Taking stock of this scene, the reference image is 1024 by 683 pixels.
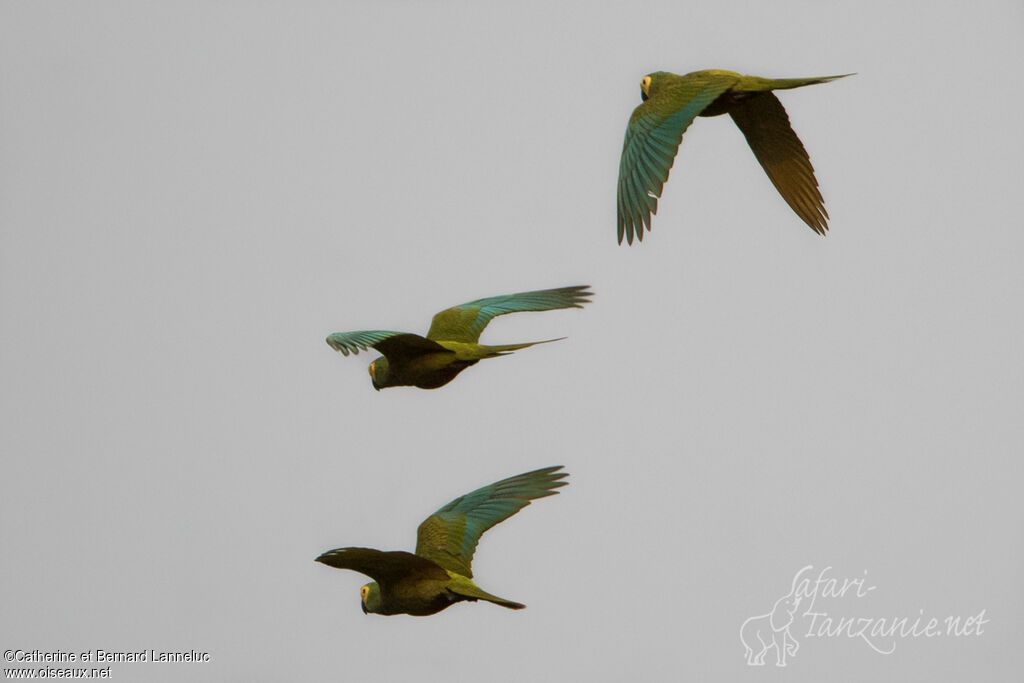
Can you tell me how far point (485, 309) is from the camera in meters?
11.7

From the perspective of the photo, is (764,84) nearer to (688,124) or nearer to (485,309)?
(688,124)

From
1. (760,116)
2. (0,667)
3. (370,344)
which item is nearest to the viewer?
(370,344)

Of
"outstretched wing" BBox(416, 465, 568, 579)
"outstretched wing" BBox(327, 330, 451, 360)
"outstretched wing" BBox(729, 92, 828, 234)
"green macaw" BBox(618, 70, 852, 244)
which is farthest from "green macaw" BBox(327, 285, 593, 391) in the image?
"outstretched wing" BBox(729, 92, 828, 234)

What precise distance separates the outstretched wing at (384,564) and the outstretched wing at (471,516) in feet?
1.53

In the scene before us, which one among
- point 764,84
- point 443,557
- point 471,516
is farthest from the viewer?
point 471,516

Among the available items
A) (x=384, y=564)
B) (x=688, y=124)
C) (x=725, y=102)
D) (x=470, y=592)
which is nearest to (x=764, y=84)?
(x=725, y=102)

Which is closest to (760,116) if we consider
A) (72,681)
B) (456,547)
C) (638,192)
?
(638,192)

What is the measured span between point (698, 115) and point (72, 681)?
1261 centimetres

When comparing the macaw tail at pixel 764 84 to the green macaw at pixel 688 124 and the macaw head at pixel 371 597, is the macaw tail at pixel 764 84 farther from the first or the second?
the macaw head at pixel 371 597

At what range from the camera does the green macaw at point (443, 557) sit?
9867 mm

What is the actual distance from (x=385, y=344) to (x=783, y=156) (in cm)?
308

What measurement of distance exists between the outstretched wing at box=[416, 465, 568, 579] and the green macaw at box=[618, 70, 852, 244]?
2331mm

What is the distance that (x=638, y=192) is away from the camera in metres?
9.97

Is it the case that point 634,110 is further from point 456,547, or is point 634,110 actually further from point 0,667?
point 0,667
